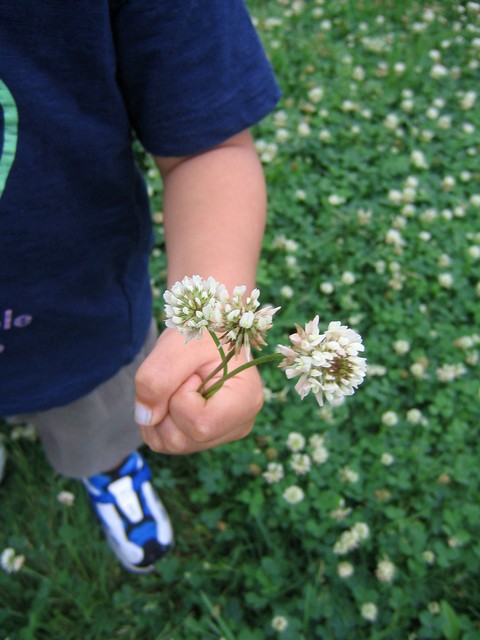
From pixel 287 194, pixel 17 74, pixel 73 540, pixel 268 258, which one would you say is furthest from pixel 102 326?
pixel 287 194

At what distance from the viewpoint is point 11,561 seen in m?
1.45

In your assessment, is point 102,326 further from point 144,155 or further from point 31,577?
point 144,155

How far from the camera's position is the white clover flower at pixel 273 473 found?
4.99 ft

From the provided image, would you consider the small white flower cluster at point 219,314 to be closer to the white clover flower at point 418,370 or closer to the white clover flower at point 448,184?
the white clover flower at point 418,370

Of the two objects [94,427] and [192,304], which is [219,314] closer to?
[192,304]

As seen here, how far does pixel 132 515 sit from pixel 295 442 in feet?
1.50

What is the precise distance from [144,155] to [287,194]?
0.58 metres

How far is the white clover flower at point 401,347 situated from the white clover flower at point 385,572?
2.09ft

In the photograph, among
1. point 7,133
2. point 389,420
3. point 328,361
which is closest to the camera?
point 328,361

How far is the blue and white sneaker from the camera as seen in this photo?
145 centimetres

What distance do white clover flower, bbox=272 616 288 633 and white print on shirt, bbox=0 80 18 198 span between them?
1083mm

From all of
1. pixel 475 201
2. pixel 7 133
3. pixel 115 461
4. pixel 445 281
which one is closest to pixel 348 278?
pixel 445 281

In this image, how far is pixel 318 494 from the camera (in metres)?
1.51

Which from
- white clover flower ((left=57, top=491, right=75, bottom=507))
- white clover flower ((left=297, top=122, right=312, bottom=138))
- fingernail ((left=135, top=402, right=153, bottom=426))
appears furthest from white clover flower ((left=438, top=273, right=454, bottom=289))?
fingernail ((left=135, top=402, right=153, bottom=426))
